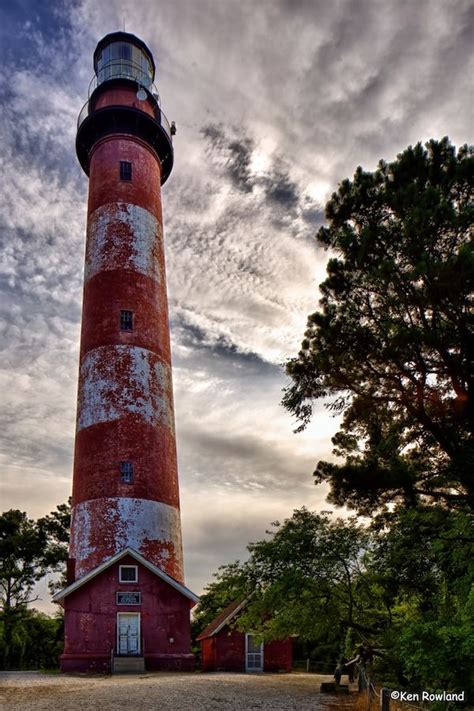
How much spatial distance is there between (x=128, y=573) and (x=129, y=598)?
2.80 feet

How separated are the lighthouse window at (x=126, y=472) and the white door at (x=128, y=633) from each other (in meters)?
4.38

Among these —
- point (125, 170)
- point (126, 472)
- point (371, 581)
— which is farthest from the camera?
point (125, 170)

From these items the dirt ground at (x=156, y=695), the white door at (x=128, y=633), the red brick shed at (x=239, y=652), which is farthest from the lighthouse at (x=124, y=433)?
the red brick shed at (x=239, y=652)

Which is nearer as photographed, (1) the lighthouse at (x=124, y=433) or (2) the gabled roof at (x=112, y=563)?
(2) the gabled roof at (x=112, y=563)

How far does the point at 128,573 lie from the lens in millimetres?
20000

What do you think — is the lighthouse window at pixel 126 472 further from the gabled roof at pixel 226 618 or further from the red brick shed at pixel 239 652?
the red brick shed at pixel 239 652

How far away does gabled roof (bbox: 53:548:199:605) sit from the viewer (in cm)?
1939

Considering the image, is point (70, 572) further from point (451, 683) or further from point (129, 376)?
point (451, 683)

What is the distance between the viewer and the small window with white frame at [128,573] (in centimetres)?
1992

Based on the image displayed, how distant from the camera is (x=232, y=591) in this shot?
Answer: 1677cm

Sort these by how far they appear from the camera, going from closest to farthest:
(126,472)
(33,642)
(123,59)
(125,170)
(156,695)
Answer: (156,695) < (126,472) < (125,170) < (123,59) < (33,642)

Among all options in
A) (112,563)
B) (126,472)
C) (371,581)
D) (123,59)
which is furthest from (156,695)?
(123,59)

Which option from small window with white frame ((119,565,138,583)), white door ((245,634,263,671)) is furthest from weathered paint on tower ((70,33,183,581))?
white door ((245,634,263,671))

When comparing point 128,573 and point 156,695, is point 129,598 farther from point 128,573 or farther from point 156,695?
point 156,695
